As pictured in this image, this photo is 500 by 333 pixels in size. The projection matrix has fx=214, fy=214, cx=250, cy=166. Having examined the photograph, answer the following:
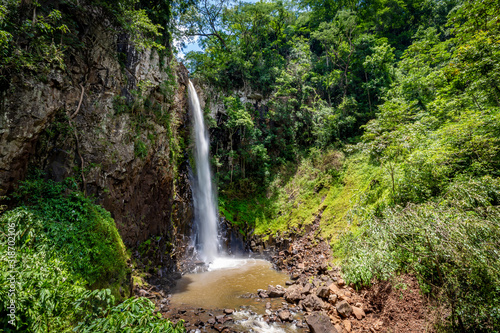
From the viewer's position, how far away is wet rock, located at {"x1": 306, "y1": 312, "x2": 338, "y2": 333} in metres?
5.66

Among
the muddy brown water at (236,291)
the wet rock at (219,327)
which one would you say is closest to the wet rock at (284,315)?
the muddy brown water at (236,291)

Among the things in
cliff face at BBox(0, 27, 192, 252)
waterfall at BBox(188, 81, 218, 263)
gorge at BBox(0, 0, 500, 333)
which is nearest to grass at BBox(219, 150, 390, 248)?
gorge at BBox(0, 0, 500, 333)

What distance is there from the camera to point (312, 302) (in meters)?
7.09

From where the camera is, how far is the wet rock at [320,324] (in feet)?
18.6

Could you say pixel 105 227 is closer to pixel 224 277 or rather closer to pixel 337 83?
pixel 224 277

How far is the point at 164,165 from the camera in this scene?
10688 millimetres

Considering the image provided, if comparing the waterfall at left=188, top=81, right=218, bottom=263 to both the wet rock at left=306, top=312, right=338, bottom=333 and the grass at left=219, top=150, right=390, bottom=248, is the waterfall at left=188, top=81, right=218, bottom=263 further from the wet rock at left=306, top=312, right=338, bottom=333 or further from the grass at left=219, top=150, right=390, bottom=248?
the wet rock at left=306, top=312, right=338, bottom=333

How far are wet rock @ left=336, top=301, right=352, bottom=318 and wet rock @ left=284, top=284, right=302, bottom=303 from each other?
1.88 metres

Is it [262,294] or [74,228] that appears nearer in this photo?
[74,228]

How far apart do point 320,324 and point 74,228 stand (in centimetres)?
670

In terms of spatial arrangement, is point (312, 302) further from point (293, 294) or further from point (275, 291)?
point (275, 291)

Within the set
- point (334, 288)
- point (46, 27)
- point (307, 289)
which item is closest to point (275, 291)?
point (307, 289)

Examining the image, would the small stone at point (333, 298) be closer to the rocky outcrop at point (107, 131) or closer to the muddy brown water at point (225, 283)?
the muddy brown water at point (225, 283)

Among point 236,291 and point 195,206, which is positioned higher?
point 195,206
